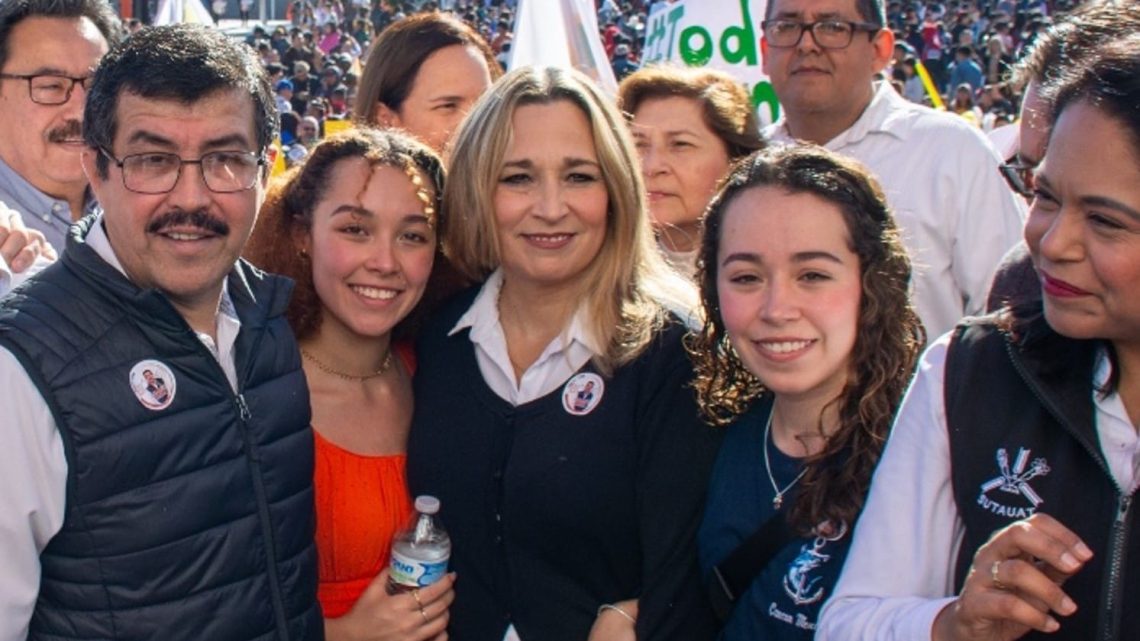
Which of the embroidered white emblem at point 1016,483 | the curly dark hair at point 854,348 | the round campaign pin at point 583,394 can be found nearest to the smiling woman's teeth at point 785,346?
the curly dark hair at point 854,348

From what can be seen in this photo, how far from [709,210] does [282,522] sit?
44.4 inches

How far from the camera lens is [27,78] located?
11.7 feet

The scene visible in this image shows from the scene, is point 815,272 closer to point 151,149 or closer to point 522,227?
point 522,227

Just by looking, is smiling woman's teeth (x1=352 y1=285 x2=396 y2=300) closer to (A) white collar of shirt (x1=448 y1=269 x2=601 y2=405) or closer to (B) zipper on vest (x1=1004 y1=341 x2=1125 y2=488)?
(A) white collar of shirt (x1=448 y1=269 x2=601 y2=405)

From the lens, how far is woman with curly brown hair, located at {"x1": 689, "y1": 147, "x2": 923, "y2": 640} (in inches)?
93.1

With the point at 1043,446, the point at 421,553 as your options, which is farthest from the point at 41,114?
the point at 1043,446

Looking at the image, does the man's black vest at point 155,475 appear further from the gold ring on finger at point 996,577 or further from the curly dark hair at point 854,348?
the gold ring on finger at point 996,577

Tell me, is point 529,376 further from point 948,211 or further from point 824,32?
point 824,32

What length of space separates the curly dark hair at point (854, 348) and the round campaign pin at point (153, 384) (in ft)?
3.65

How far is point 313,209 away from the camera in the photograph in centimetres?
310

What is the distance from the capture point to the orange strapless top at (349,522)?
2881 mm

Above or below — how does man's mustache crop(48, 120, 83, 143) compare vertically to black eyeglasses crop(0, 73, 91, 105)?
below

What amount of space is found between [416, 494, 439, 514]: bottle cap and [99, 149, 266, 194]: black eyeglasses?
857 millimetres

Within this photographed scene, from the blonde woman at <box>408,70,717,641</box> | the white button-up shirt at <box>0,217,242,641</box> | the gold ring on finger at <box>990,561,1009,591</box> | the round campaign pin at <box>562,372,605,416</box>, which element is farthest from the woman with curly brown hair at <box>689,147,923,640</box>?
the white button-up shirt at <box>0,217,242,641</box>
